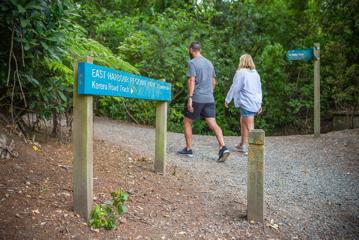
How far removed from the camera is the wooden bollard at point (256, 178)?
400 centimetres

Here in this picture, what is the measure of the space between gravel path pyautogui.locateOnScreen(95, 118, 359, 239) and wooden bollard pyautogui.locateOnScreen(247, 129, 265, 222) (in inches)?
5.1

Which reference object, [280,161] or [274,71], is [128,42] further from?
[280,161]

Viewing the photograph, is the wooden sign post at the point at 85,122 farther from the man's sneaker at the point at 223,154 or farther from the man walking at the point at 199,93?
the man's sneaker at the point at 223,154

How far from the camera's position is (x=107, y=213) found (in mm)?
3469

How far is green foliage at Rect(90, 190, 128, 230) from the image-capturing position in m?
3.36

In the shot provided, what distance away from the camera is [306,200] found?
16.0ft

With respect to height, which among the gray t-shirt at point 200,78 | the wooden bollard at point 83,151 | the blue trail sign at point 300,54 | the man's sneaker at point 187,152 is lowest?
the man's sneaker at point 187,152

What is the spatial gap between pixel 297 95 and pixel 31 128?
30.9 ft

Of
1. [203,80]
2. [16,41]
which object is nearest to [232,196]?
[203,80]

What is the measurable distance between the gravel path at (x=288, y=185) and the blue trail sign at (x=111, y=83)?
144 centimetres

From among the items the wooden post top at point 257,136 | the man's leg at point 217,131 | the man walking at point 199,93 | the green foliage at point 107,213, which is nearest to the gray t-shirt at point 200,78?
the man walking at point 199,93

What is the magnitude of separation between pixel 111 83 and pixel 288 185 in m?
3.11

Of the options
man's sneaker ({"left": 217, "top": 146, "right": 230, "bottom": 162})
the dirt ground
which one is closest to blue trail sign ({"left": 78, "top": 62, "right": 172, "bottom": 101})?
the dirt ground

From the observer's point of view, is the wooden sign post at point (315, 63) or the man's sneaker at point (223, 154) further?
the wooden sign post at point (315, 63)
